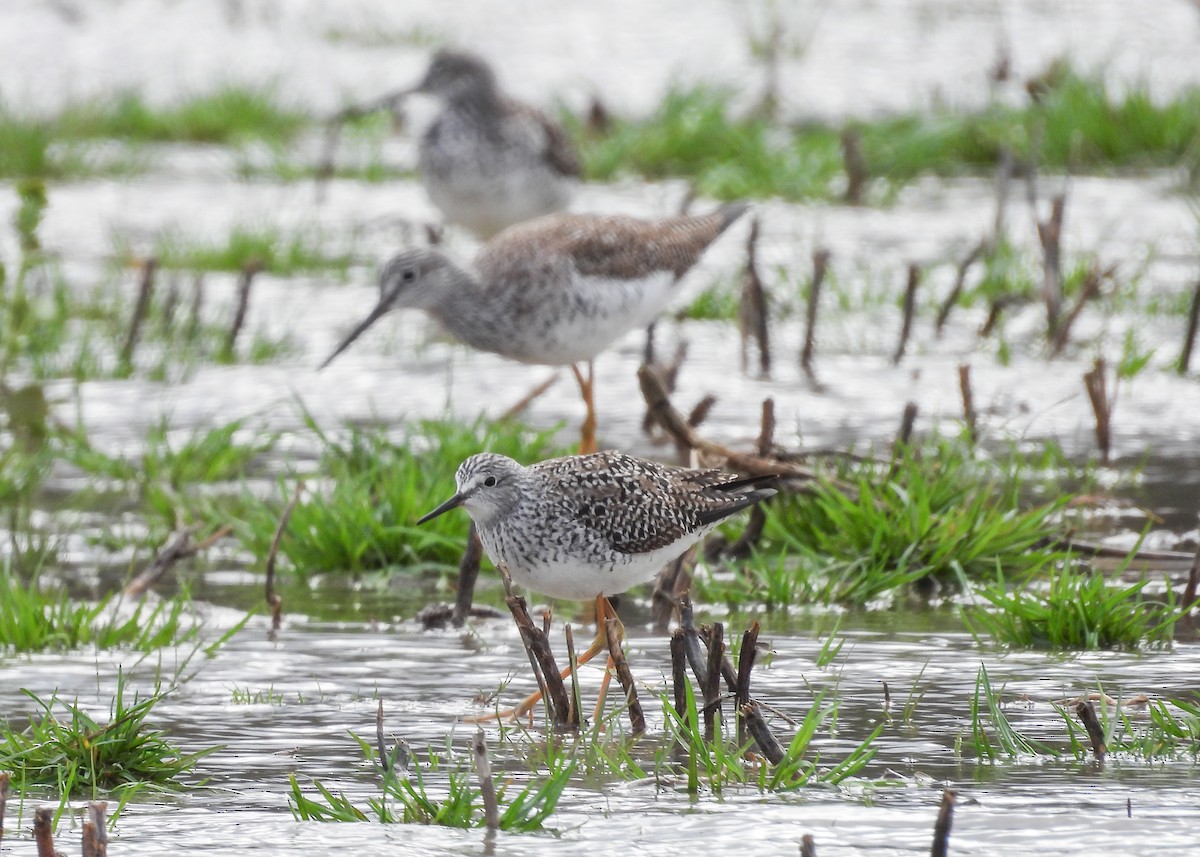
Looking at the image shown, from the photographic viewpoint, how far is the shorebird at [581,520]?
16.6 ft

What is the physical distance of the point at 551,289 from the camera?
25.8 feet

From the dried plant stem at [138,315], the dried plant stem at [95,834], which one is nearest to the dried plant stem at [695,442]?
the dried plant stem at [95,834]

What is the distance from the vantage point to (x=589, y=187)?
13.1 meters

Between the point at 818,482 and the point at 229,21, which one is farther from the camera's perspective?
the point at 229,21

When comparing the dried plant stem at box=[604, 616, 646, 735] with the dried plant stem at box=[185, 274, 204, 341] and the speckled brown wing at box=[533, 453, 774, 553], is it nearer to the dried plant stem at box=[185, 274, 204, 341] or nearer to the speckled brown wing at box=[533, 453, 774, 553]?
the speckled brown wing at box=[533, 453, 774, 553]

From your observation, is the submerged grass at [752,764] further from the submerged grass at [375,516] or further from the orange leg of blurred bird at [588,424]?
the orange leg of blurred bird at [588,424]

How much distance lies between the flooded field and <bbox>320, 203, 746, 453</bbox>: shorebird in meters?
0.47

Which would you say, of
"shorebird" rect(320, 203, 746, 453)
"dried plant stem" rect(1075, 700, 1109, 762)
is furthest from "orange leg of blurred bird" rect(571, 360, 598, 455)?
"dried plant stem" rect(1075, 700, 1109, 762)

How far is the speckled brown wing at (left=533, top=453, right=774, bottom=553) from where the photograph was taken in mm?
5137

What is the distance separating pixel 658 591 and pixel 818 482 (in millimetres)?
939

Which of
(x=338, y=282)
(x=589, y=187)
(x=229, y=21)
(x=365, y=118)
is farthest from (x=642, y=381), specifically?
(x=229, y=21)

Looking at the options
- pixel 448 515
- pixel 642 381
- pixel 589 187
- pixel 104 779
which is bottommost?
pixel 104 779

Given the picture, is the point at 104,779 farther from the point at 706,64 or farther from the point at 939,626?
the point at 706,64

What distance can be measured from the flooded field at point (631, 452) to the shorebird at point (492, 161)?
0.68 meters
